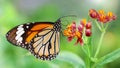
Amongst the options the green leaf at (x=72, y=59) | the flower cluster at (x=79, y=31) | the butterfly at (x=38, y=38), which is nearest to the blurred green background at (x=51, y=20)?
the green leaf at (x=72, y=59)

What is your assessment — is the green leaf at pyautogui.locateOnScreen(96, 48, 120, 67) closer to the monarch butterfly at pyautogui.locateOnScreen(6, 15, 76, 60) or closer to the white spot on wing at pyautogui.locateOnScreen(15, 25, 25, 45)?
the monarch butterfly at pyautogui.locateOnScreen(6, 15, 76, 60)

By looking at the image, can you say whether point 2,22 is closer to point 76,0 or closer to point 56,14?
point 56,14

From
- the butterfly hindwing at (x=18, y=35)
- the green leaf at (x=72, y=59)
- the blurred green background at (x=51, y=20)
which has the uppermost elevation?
the butterfly hindwing at (x=18, y=35)

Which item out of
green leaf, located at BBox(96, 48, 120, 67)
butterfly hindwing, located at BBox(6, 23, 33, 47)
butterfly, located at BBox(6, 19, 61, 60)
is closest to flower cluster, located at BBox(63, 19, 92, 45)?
green leaf, located at BBox(96, 48, 120, 67)

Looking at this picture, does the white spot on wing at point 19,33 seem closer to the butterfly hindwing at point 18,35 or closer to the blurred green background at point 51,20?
the butterfly hindwing at point 18,35

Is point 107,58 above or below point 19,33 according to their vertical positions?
below

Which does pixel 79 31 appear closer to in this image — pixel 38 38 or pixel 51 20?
pixel 38 38

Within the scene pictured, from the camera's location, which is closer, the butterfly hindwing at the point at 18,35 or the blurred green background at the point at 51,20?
the butterfly hindwing at the point at 18,35

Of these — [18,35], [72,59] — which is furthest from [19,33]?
[72,59]
